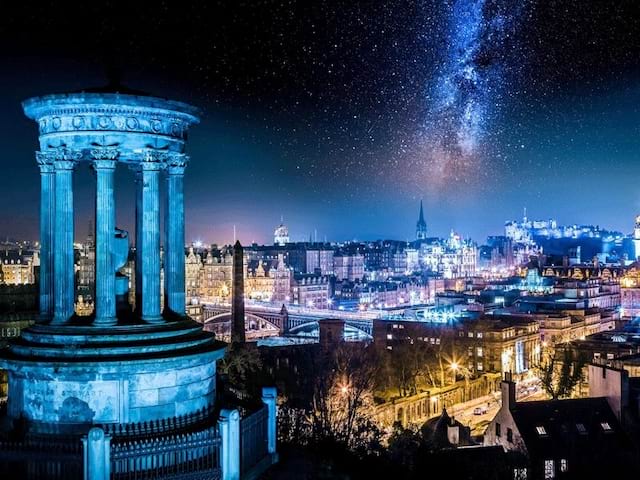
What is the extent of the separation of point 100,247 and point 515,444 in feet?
99.3

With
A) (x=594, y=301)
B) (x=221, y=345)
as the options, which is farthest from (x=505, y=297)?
(x=221, y=345)

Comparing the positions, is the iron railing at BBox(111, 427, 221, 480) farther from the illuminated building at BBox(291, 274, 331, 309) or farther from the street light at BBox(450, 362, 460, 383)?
the illuminated building at BBox(291, 274, 331, 309)

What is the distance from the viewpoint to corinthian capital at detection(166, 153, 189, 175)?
17016mm

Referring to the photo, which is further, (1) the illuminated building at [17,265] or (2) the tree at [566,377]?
(1) the illuminated building at [17,265]

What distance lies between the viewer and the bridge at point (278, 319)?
107625mm

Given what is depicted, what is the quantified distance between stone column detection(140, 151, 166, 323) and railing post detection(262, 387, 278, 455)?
8.82 feet

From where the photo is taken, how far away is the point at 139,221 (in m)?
17.1

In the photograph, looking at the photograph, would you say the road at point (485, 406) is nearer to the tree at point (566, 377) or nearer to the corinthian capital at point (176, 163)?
the tree at point (566, 377)

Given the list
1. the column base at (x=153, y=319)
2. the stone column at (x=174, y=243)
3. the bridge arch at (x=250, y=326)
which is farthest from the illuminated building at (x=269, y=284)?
the column base at (x=153, y=319)

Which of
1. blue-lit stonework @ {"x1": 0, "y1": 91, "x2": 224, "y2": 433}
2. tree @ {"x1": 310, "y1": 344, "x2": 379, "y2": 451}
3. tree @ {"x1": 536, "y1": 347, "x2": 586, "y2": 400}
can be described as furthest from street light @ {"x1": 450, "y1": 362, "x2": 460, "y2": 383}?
blue-lit stonework @ {"x1": 0, "y1": 91, "x2": 224, "y2": 433}

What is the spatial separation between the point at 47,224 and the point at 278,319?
99107 mm

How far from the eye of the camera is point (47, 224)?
1661cm

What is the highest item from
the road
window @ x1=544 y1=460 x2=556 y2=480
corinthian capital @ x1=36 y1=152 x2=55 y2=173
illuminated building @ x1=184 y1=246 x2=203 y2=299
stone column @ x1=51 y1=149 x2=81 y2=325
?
corinthian capital @ x1=36 y1=152 x2=55 y2=173

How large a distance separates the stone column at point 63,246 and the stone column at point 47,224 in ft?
1.01
